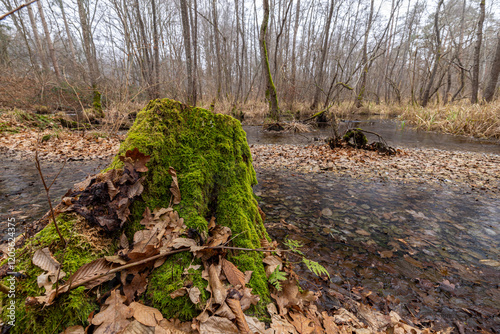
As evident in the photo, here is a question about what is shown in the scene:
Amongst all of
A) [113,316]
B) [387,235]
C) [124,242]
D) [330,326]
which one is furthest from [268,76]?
[113,316]

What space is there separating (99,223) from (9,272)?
41 centimetres

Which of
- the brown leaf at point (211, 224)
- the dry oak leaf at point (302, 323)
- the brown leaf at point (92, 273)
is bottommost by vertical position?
the dry oak leaf at point (302, 323)

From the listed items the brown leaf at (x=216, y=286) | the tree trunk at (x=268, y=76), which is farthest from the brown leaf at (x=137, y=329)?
the tree trunk at (x=268, y=76)

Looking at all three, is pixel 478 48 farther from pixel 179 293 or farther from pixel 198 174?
pixel 179 293

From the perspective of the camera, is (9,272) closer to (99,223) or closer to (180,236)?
(99,223)

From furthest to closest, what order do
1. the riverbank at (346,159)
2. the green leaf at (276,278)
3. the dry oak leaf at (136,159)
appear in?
the riverbank at (346,159) < the dry oak leaf at (136,159) < the green leaf at (276,278)

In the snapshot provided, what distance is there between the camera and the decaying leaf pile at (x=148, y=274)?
105 cm

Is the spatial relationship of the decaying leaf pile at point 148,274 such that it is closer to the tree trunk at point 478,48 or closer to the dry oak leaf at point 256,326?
the dry oak leaf at point 256,326

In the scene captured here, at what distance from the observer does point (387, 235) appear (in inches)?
113

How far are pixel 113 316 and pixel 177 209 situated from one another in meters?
0.73

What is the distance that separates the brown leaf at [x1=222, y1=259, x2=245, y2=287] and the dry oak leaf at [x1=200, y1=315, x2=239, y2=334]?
0.80 ft

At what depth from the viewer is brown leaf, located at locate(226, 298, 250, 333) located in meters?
1.08

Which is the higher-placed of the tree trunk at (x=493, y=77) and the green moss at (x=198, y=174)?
the tree trunk at (x=493, y=77)

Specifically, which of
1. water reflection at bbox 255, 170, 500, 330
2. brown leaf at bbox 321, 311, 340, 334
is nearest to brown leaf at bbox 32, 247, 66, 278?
brown leaf at bbox 321, 311, 340, 334
